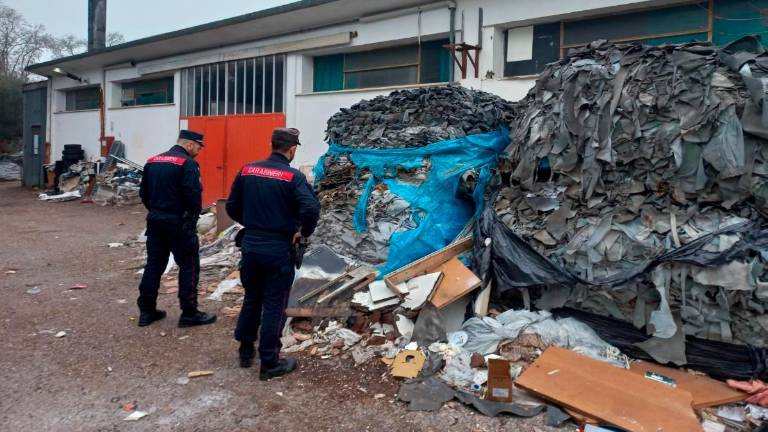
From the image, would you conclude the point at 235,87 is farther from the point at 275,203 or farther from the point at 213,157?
the point at 275,203

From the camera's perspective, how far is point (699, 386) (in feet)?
12.5

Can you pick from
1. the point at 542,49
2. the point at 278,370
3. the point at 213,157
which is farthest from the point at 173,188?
the point at 213,157

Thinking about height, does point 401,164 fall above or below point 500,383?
above

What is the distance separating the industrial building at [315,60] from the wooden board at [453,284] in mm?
4563

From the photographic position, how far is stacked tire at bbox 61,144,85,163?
60.6ft

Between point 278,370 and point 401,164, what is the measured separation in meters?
2.88

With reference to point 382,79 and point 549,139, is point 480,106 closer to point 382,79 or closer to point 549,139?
point 549,139

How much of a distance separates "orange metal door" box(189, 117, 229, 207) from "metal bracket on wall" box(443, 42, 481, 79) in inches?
260

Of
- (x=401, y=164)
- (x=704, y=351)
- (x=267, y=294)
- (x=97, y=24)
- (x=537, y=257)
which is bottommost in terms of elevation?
(x=704, y=351)

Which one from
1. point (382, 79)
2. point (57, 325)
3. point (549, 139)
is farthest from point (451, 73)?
point (57, 325)

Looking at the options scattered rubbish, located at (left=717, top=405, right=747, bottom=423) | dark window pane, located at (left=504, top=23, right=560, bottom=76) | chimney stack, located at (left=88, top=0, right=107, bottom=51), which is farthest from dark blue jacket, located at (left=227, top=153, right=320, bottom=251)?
chimney stack, located at (left=88, top=0, right=107, bottom=51)

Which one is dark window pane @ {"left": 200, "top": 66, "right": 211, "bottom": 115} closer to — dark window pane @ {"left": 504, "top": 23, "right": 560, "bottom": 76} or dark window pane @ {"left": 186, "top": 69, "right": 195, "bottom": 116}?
dark window pane @ {"left": 186, "top": 69, "right": 195, "bottom": 116}

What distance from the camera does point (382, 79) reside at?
1071cm

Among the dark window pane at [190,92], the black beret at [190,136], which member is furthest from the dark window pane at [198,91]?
the black beret at [190,136]
